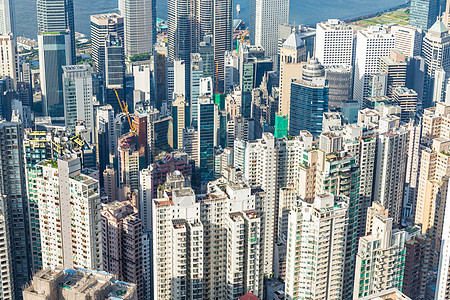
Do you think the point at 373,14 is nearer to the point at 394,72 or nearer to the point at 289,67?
the point at 394,72

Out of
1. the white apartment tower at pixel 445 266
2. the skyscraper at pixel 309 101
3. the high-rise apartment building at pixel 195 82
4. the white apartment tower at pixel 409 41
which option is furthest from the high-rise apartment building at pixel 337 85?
the white apartment tower at pixel 445 266

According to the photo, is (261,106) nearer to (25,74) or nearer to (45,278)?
(25,74)

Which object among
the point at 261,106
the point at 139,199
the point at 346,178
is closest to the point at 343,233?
the point at 346,178

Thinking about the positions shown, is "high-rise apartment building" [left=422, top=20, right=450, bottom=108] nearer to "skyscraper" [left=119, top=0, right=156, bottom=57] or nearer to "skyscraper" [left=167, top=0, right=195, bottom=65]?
"skyscraper" [left=167, top=0, right=195, bottom=65]

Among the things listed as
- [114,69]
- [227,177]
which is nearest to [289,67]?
[114,69]

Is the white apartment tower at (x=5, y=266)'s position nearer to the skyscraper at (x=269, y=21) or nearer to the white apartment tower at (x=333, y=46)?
the white apartment tower at (x=333, y=46)

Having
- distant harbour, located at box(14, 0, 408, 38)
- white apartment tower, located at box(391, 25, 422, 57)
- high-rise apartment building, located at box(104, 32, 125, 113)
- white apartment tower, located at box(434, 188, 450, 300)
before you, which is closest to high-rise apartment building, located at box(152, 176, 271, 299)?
white apartment tower, located at box(434, 188, 450, 300)

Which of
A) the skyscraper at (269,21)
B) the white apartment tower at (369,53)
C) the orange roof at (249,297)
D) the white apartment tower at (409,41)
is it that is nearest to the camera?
the orange roof at (249,297)
